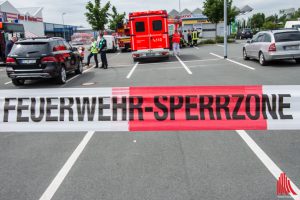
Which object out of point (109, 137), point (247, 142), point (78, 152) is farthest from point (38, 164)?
point (247, 142)

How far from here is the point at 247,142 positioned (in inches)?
227

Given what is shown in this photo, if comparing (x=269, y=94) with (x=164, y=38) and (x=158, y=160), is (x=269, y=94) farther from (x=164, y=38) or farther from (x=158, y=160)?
(x=164, y=38)

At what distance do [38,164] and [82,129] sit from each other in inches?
32.4

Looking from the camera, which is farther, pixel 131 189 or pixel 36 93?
pixel 36 93

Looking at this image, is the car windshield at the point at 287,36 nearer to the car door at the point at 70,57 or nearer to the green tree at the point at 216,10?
the car door at the point at 70,57

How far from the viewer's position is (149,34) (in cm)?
2038

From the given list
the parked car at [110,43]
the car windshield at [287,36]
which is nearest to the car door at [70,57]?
the car windshield at [287,36]

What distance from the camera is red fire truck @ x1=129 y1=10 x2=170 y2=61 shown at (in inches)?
798

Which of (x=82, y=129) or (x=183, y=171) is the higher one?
(x=82, y=129)

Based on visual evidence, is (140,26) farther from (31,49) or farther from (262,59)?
(31,49)

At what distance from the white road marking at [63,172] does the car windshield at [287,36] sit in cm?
1186

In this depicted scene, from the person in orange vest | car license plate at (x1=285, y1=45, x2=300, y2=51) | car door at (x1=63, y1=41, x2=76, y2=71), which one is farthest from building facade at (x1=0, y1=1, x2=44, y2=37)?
car license plate at (x1=285, y1=45, x2=300, y2=51)

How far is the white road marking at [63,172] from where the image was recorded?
13.6 ft

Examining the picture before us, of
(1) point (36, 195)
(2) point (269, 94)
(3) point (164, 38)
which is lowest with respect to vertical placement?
(1) point (36, 195)
